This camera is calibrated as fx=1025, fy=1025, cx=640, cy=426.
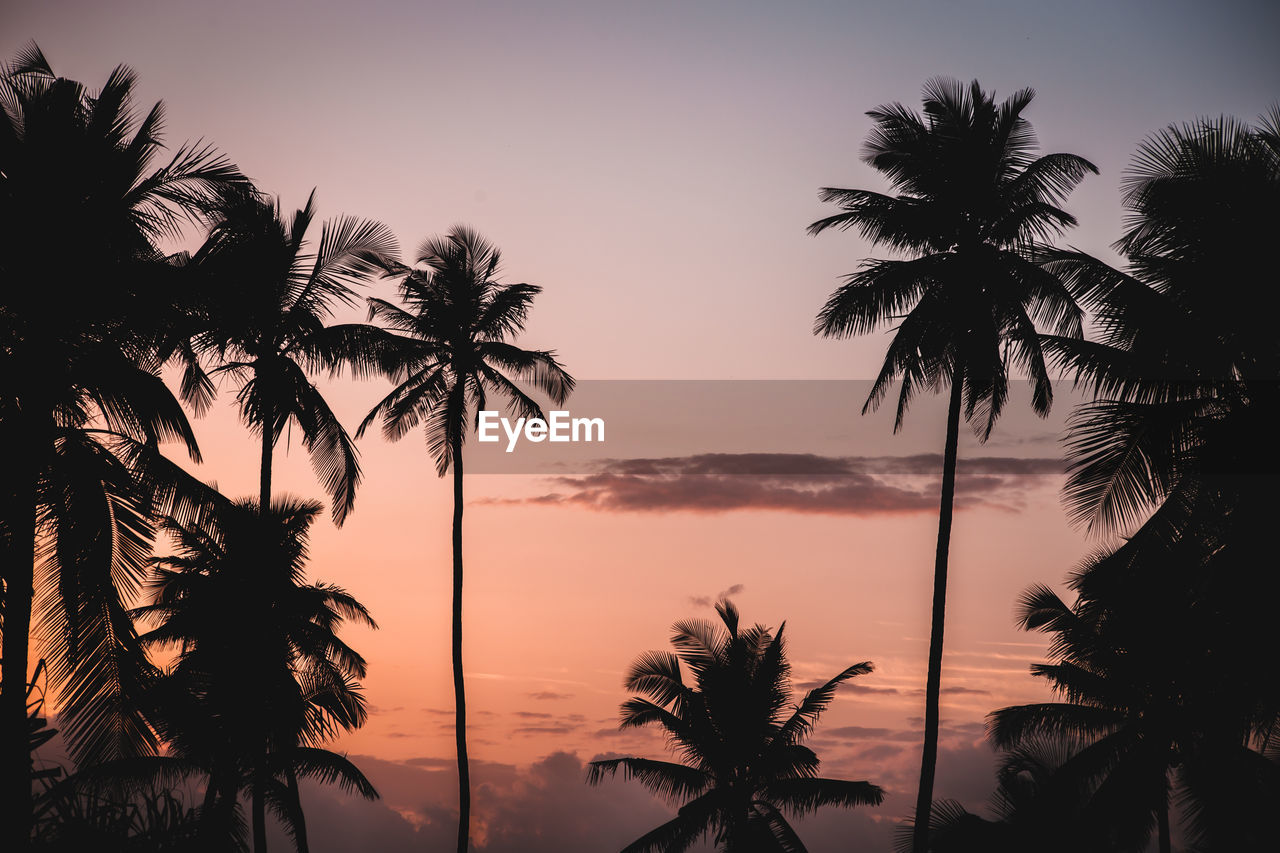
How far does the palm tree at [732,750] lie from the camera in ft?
90.5

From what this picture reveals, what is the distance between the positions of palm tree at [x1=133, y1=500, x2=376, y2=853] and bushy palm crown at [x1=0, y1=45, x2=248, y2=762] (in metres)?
10.2

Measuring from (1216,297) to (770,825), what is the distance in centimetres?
1859

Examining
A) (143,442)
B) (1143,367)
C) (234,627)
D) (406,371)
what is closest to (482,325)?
(406,371)

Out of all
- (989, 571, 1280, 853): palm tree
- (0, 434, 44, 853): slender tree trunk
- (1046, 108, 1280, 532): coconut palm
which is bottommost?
(989, 571, 1280, 853): palm tree

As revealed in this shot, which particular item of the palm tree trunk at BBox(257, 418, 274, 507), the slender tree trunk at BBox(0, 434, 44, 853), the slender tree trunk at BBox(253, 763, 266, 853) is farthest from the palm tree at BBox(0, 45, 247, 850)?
the slender tree trunk at BBox(253, 763, 266, 853)

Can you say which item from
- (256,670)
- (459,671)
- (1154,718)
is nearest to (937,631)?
(1154,718)

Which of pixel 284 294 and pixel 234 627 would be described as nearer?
pixel 284 294

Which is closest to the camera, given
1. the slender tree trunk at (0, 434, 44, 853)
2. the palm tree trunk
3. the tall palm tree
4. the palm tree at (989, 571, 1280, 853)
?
the slender tree trunk at (0, 434, 44, 853)

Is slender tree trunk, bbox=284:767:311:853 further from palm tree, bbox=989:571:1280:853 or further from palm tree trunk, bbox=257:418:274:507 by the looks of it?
palm tree, bbox=989:571:1280:853

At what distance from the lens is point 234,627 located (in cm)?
2566

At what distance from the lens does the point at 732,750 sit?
28.8 metres

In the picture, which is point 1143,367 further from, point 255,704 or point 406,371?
point 255,704

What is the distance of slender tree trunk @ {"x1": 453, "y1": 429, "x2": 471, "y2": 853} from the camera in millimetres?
25737

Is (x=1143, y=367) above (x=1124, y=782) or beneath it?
above
